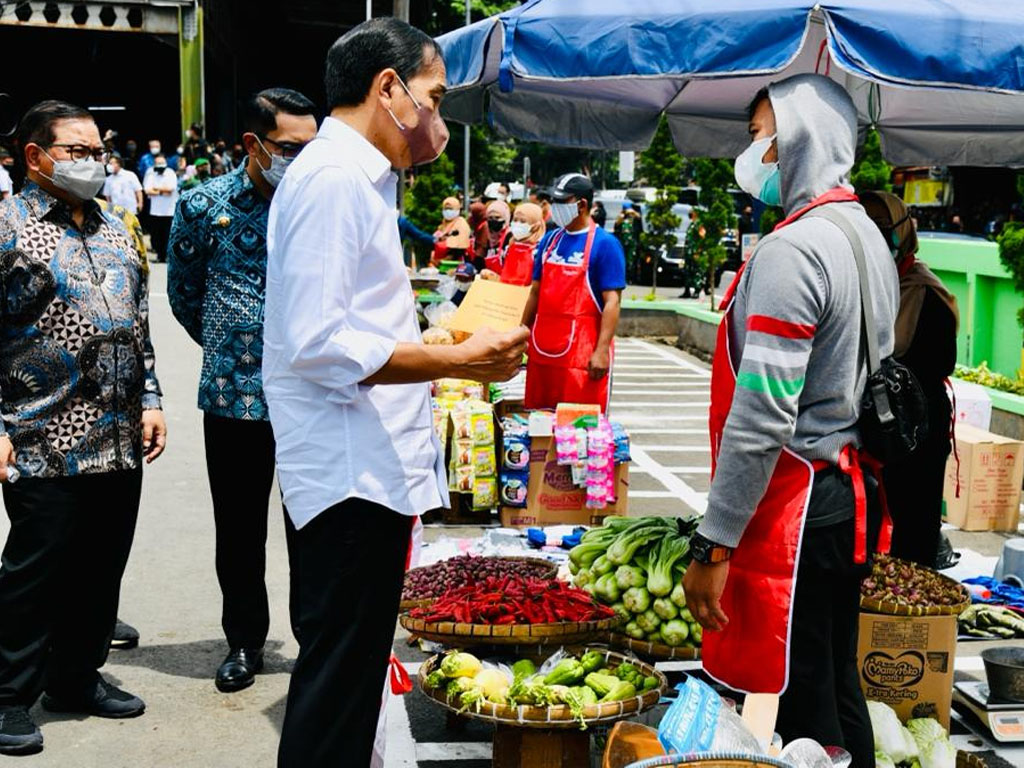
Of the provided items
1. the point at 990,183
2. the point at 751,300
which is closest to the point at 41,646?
Result: the point at 751,300

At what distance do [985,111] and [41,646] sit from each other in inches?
203

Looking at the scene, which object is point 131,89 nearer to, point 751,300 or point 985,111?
point 985,111

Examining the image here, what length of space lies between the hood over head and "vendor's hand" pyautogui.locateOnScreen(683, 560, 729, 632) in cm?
96

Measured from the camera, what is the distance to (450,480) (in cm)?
738

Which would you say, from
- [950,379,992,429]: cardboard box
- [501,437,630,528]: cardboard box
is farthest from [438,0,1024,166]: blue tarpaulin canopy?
[950,379,992,429]: cardboard box

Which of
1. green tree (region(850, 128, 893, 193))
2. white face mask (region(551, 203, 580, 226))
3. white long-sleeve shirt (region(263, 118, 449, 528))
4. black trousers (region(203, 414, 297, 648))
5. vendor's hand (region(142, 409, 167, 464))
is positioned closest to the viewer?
white long-sleeve shirt (region(263, 118, 449, 528))

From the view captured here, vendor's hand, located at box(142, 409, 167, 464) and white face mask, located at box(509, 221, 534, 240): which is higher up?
white face mask, located at box(509, 221, 534, 240)

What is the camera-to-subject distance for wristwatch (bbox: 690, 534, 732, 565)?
2.91 m

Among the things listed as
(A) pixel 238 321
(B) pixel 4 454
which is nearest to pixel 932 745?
(A) pixel 238 321

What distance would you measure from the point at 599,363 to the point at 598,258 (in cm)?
67

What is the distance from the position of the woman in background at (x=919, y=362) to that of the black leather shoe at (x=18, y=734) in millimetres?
3655

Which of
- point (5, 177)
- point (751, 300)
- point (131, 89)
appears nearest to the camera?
point (751, 300)

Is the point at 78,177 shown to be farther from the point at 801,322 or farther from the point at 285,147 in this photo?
the point at 801,322

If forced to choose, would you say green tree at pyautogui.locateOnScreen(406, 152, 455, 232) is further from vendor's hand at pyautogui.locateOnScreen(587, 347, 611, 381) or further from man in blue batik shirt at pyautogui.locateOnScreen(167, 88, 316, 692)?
man in blue batik shirt at pyautogui.locateOnScreen(167, 88, 316, 692)
